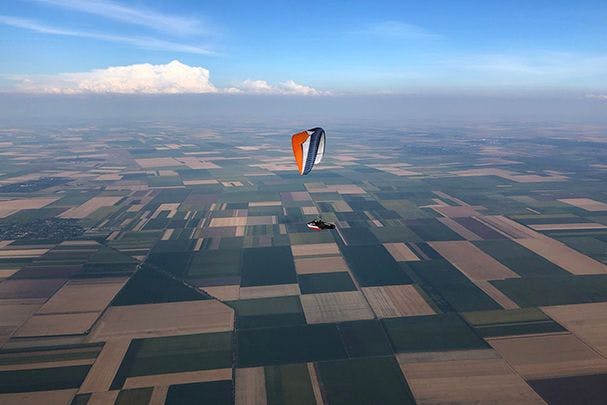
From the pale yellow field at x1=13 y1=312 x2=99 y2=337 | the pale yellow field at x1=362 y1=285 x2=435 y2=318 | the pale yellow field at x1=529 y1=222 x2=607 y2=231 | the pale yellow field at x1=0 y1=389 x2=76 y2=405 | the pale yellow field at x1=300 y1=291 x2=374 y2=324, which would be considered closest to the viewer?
the pale yellow field at x1=0 y1=389 x2=76 y2=405

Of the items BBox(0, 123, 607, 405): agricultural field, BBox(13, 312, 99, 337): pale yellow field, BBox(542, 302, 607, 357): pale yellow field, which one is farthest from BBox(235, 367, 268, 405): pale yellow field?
BBox(542, 302, 607, 357): pale yellow field

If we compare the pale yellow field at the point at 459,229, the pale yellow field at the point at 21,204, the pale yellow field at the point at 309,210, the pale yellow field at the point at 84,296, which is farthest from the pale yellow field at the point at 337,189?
the pale yellow field at the point at 21,204

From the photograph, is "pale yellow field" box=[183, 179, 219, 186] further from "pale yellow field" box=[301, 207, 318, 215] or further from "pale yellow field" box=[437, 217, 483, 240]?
"pale yellow field" box=[437, 217, 483, 240]

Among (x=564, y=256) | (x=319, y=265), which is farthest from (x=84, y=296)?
(x=564, y=256)

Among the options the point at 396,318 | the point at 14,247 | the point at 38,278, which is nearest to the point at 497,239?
the point at 396,318

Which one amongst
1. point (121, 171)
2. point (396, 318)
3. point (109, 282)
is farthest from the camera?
point (121, 171)

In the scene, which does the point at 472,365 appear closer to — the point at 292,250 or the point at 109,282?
the point at 292,250

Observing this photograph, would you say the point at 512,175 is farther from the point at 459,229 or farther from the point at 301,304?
the point at 301,304
